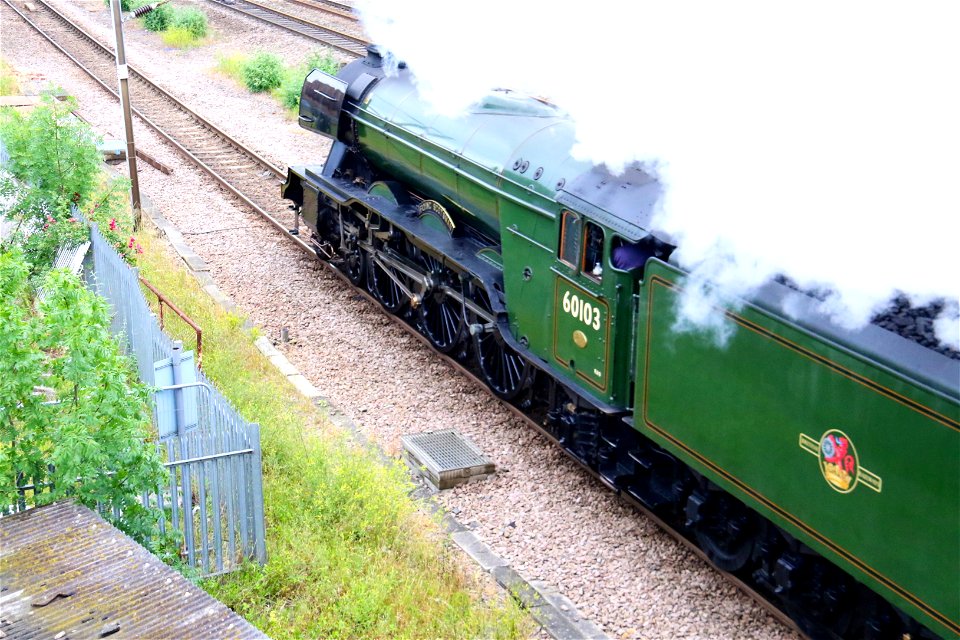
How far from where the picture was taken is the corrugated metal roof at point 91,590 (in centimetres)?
429

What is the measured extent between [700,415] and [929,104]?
7.27 ft

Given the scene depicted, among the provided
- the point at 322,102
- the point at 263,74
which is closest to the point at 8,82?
the point at 263,74

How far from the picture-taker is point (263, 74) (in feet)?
70.1

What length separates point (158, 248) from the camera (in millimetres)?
12945

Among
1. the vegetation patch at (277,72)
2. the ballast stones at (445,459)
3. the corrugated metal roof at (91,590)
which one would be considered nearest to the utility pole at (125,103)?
the vegetation patch at (277,72)

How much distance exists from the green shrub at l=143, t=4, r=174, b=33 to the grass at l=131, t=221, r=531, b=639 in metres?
22.0

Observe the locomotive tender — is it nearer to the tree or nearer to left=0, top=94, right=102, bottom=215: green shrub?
left=0, top=94, right=102, bottom=215: green shrub

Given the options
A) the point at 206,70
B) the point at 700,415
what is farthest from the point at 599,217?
the point at 206,70

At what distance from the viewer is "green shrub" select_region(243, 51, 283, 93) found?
70.0 feet

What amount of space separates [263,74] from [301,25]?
15.2 ft

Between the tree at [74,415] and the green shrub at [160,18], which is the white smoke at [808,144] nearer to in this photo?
the tree at [74,415]

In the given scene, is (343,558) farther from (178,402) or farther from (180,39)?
(180,39)

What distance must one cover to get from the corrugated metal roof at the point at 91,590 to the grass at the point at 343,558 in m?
1.18

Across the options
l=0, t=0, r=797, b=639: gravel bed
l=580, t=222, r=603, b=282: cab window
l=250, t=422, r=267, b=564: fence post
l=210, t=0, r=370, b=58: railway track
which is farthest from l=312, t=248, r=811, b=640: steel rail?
l=210, t=0, r=370, b=58: railway track
